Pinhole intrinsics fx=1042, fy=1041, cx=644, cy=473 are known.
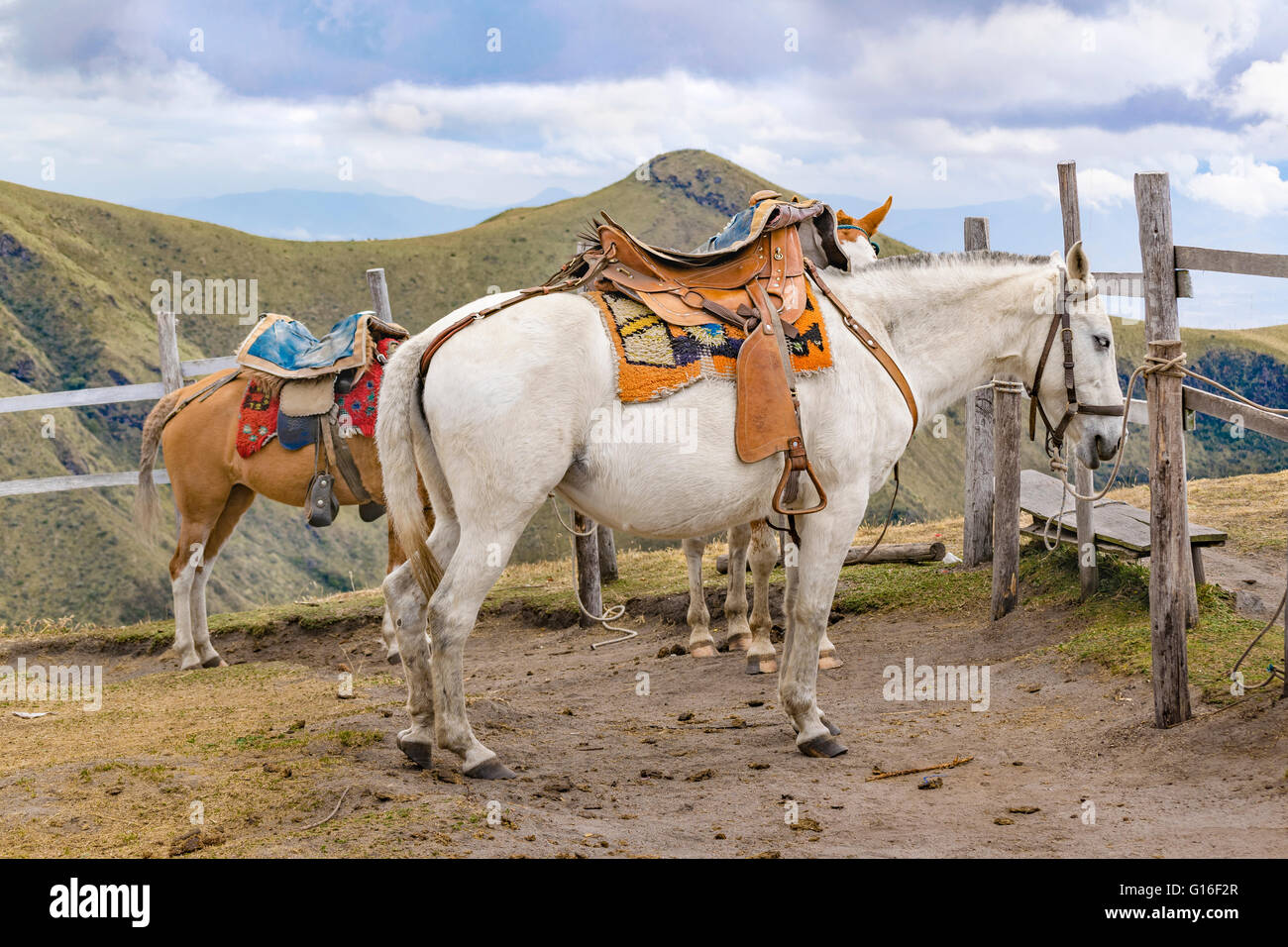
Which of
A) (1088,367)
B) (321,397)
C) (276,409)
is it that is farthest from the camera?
(276,409)

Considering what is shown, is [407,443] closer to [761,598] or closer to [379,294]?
[761,598]

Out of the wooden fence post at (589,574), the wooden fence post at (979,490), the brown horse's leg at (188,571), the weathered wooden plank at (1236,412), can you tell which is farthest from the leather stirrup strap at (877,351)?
the brown horse's leg at (188,571)

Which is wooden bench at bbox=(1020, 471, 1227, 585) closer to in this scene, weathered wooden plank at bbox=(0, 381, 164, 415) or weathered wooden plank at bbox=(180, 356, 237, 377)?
weathered wooden plank at bbox=(180, 356, 237, 377)

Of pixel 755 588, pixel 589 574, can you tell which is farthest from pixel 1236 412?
pixel 589 574

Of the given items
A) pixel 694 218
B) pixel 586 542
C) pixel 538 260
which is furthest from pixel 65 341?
pixel 586 542

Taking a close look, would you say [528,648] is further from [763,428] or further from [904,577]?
[763,428]

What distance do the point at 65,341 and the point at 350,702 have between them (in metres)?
67.7

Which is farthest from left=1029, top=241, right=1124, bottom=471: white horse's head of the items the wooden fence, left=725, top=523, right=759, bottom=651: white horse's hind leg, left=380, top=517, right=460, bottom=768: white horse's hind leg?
left=380, top=517, right=460, bottom=768: white horse's hind leg

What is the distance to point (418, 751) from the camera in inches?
195

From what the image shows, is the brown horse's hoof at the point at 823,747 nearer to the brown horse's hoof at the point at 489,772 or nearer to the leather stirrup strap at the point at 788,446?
the leather stirrup strap at the point at 788,446

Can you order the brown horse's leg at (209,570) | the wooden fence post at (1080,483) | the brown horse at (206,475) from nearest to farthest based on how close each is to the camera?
the wooden fence post at (1080,483), the brown horse at (206,475), the brown horse's leg at (209,570)

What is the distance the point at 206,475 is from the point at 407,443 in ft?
15.1

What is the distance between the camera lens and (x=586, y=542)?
9.27 meters

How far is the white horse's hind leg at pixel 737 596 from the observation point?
7748mm
